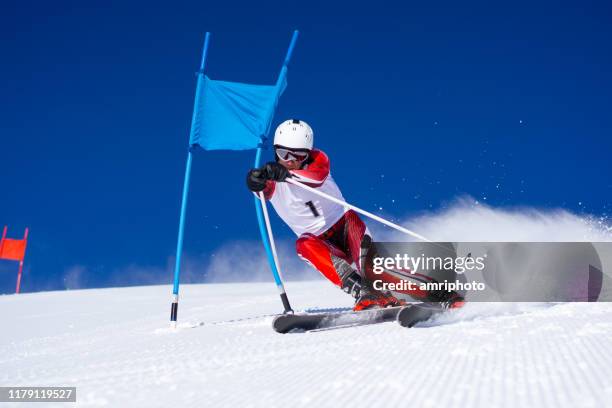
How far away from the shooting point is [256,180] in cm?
404

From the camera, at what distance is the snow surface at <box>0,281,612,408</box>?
1.70 meters

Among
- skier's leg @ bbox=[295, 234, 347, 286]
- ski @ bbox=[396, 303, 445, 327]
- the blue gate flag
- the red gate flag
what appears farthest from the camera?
the red gate flag

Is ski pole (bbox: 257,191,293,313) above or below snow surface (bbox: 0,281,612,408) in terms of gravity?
above

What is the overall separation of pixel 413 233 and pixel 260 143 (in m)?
2.08

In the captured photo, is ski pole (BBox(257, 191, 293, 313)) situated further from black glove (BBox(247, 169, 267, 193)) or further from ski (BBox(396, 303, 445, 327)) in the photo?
ski (BBox(396, 303, 445, 327))

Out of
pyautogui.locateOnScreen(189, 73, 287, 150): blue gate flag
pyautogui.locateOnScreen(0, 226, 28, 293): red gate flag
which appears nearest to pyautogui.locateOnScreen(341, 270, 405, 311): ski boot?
pyautogui.locateOnScreen(189, 73, 287, 150): blue gate flag

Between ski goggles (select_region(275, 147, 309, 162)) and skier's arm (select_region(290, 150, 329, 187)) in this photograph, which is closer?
skier's arm (select_region(290, 150, 329, 187))

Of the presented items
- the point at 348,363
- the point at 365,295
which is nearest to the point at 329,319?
the point at 365,295

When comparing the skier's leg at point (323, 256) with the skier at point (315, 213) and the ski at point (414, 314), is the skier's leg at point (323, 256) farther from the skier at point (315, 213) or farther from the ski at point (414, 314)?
the ski at point (414, 314)

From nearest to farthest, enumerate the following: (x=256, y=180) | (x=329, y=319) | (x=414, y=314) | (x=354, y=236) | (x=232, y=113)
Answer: (x=414, y=314) < (x=329, y=319) < (x=256, y=180) < (x=354, y=236) < (x=232, y=113)

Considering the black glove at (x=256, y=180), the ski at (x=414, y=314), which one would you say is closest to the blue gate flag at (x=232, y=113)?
the black glove at (x=256, y=180)

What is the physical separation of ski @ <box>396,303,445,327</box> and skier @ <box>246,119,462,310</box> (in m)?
0.57

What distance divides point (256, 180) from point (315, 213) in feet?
2.05

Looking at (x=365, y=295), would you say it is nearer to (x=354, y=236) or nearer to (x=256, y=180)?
(x=354, y=236)
